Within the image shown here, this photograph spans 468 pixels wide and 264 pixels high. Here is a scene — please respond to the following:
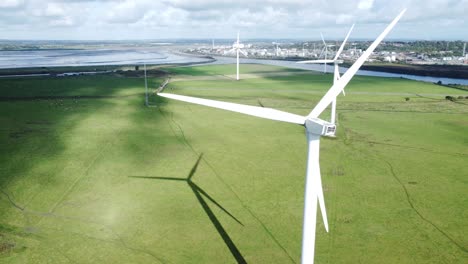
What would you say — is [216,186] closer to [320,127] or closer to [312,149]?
[312,149]

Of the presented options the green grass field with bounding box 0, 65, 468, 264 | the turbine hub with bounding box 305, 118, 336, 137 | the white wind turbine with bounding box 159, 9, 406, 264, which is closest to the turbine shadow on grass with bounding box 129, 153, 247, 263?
the green grass field with bounding box 0, 65, 468, 264

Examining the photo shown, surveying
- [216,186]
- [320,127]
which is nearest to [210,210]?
[216,186]

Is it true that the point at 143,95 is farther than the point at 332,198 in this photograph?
Yes

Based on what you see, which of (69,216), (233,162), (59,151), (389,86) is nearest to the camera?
(69,216)

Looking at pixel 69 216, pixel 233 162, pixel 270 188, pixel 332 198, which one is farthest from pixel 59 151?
pixel 332 198

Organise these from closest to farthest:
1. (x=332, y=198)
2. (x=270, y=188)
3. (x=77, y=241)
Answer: (x=77, y=241), (x=332, y=198), (x=270, y=188)

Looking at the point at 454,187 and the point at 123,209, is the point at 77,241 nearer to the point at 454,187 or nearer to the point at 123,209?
the point at 123,209
